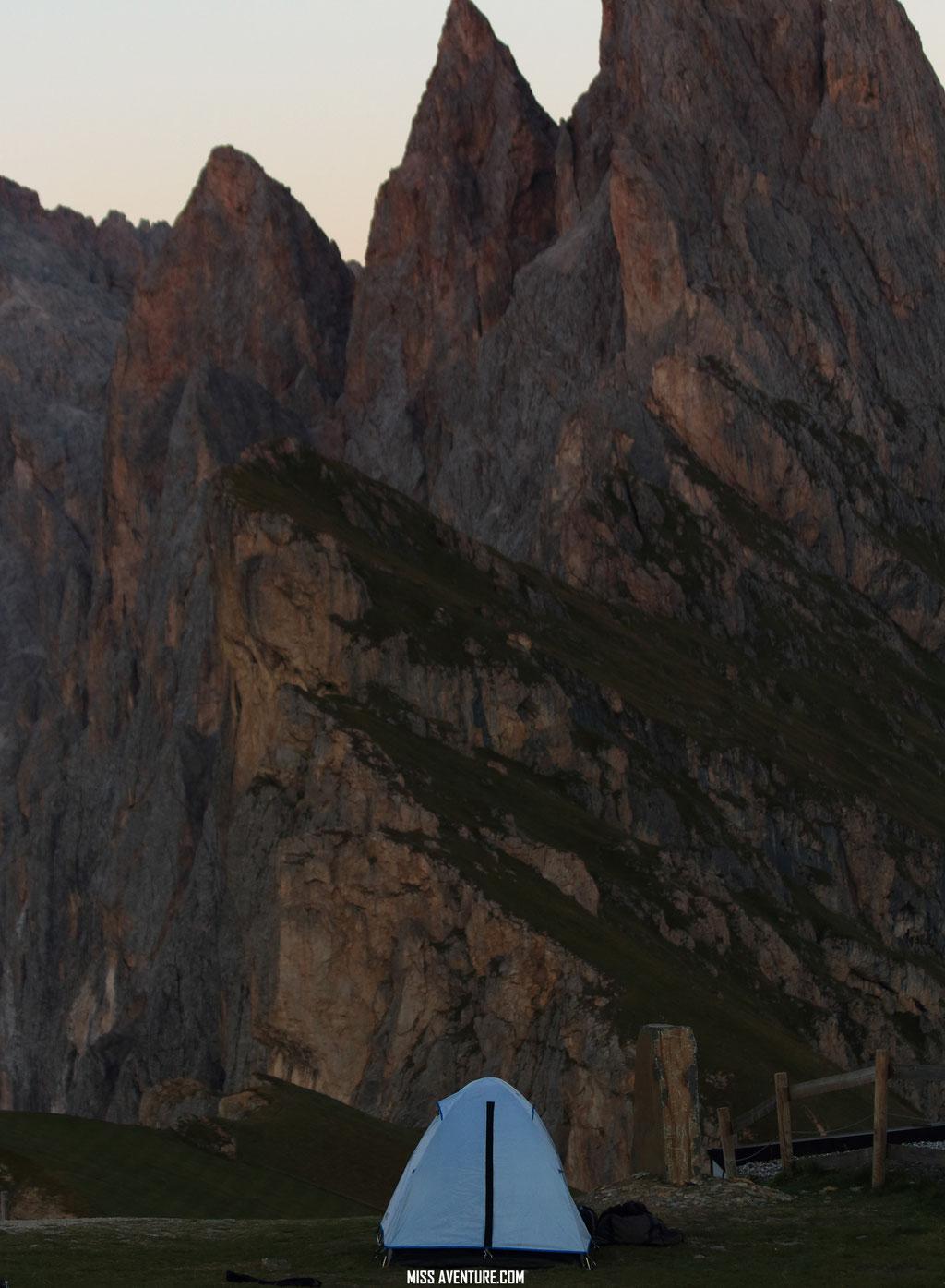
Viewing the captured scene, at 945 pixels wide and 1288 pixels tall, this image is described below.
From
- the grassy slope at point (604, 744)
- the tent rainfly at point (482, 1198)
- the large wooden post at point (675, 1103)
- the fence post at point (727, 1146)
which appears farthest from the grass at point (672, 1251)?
the grassy slope at point (604, 744)

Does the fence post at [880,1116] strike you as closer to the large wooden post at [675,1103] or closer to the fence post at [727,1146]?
the fence post at [727,1146]

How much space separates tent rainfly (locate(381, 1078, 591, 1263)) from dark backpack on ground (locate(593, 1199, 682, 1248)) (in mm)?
816

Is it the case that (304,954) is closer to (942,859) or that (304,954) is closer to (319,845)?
(319,845)

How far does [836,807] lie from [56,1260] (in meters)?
151

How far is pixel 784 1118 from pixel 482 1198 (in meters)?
8.39

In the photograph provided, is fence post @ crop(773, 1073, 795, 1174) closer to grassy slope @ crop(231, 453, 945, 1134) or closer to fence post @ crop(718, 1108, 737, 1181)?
fence post @ crop(718, 1108, 737, 1181)

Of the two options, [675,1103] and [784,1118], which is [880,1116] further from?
[675,1103]

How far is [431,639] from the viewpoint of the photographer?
501 ft

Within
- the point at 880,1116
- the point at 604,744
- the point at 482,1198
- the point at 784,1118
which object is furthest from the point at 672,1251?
the point at 604,744

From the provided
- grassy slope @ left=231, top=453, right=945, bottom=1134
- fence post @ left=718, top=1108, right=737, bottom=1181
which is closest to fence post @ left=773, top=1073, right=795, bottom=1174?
fence post @ left=718, top=1108, right=737, bottom=1181

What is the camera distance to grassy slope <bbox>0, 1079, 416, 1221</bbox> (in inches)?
1938

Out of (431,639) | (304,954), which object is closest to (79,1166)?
(304,954)

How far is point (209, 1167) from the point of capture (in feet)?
178

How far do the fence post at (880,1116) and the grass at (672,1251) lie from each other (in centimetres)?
30
